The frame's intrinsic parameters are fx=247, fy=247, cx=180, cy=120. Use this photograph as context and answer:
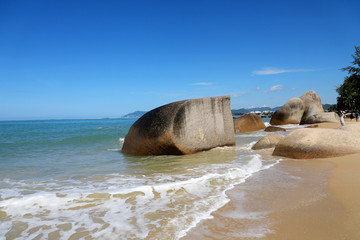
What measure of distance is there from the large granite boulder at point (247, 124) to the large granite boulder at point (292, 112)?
19.4ft

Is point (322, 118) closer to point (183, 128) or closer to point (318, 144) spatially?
point (318, 144)

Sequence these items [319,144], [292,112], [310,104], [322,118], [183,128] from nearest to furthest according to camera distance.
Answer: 1. [319,144]
2. [183,128]
3. [322,118]
4. [292,112]
5. [310,104]

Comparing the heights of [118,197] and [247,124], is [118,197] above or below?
below

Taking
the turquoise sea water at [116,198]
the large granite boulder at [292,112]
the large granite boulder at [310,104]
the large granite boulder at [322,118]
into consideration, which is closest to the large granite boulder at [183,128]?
the turquoise sea water at [116,198]

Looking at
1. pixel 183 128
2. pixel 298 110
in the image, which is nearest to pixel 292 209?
pixel 183 128

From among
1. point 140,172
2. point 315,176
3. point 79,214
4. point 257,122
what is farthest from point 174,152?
point 257,122

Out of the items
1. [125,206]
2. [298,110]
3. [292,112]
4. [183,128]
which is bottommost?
[125,206]

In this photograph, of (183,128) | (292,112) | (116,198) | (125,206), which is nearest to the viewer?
(125,206)

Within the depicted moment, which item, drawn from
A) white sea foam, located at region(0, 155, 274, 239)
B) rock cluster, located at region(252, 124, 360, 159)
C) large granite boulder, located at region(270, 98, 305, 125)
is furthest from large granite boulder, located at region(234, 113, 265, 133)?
white sea foam, located at region(0, 155, 274, 239)

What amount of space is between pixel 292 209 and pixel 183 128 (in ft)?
15.2

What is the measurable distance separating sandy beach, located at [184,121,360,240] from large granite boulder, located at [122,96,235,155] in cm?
311

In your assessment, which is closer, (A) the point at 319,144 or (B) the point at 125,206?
(B) the point at 125,206

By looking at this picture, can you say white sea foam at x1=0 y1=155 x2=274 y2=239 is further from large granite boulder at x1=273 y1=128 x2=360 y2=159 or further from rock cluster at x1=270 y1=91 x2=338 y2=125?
rock cluster at x1=270 y1=91 x2=338 y2=125

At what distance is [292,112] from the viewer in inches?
901
